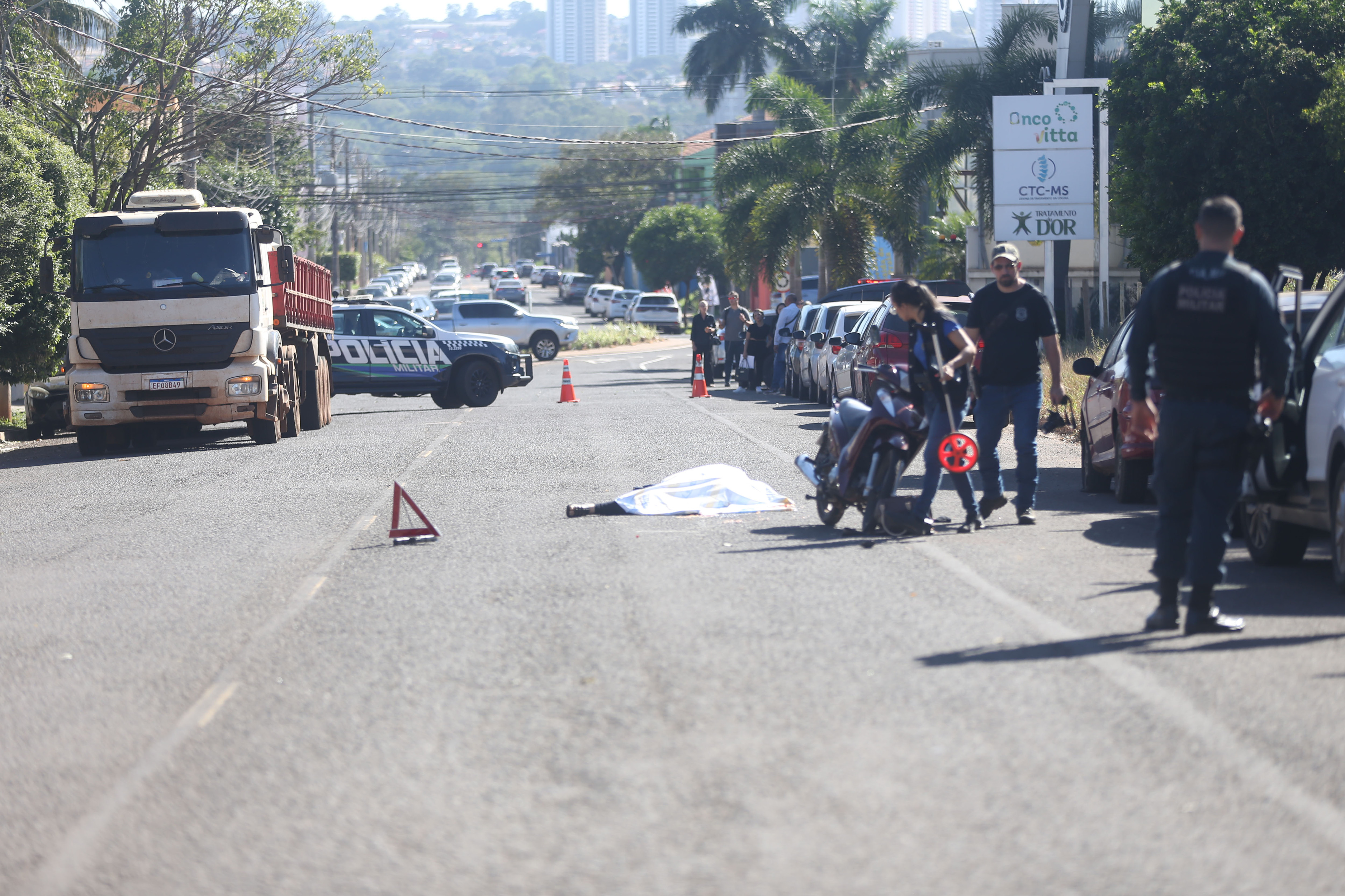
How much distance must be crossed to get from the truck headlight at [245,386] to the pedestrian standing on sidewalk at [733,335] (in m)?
13.7

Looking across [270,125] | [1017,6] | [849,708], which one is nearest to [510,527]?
[849,708]

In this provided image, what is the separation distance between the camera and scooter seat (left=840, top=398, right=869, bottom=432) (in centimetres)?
1017

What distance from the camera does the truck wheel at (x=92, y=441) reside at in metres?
19.1

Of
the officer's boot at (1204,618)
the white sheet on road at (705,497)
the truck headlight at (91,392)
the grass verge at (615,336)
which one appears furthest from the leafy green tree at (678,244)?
the officer's boot at (1204,618)

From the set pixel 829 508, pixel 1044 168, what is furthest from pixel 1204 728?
pixel 1044 168

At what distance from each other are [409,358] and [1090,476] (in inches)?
620

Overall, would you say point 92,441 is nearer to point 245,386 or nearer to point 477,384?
point 245,386

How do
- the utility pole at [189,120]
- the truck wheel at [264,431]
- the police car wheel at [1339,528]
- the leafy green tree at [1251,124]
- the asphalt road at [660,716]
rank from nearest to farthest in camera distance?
the asphalt road at [660,716], the police car wheel at [1339,528], the truck wheel at [264,431], the leafy green tree at [1251,124], the utility pole at [189,120]

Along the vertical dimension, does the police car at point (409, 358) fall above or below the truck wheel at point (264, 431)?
above

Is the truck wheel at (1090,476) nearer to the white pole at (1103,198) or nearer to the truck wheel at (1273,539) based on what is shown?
the truck wheel at (1273,539)

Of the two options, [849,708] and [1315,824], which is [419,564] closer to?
[849,708]

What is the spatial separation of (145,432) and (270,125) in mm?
19479

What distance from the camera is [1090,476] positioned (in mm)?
12633

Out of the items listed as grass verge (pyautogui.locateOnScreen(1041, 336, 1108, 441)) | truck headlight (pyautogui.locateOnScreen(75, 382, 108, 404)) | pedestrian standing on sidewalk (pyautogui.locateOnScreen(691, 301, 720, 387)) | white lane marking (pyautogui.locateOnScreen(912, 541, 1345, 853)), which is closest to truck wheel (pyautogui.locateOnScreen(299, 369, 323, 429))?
truck headlight (pyautogui.locateOnScreen(75, 382, 108, 404))
